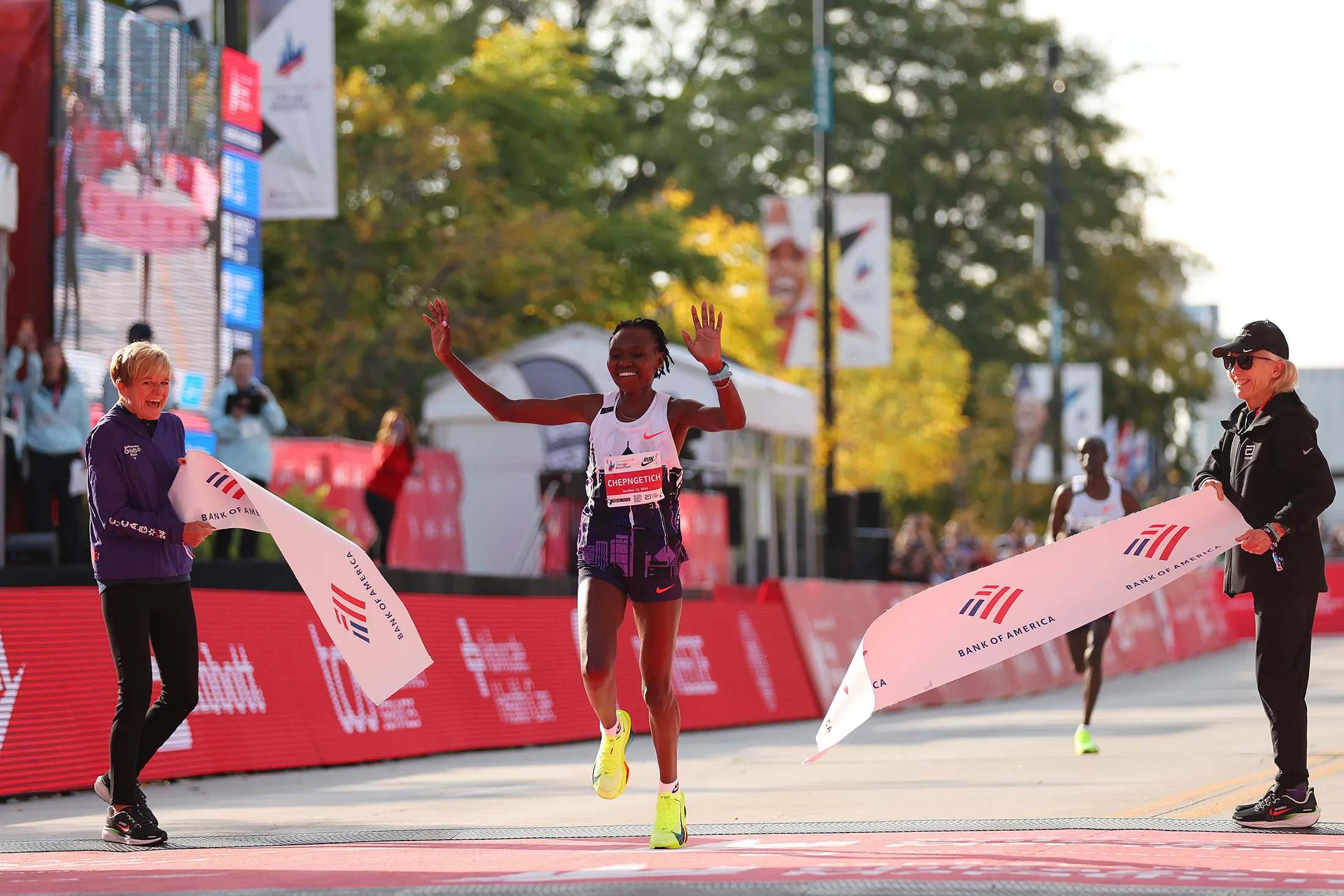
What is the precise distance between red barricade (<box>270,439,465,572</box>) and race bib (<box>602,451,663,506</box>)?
11788 millimetres

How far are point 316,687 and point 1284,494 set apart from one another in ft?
23.1

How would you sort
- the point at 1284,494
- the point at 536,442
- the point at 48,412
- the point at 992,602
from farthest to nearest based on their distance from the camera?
the point at 536,442 → the point at 48,412 → the point at 992,602 → the point at 1284,494

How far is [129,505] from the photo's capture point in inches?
339

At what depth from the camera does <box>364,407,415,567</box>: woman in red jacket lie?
1911cm

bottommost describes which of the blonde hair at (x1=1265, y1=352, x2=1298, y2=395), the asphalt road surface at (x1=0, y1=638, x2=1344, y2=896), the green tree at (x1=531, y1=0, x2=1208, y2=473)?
the asphalt road surface at (x1=0, y1=638, x2=1344, y2=896)

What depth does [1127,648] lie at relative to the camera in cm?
2953

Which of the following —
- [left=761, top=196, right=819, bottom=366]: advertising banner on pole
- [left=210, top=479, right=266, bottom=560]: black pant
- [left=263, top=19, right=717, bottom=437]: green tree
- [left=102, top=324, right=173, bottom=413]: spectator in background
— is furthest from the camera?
[left=263, top=19, right=717, bottom=437]: green tree

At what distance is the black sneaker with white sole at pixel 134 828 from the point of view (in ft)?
28.4

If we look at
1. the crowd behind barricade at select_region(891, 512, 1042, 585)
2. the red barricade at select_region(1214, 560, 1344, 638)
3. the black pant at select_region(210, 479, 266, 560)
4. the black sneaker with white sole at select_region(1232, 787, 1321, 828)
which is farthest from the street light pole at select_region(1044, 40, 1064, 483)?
the black sneaker with white sole at select_region(1232, 787, 1321, 828)

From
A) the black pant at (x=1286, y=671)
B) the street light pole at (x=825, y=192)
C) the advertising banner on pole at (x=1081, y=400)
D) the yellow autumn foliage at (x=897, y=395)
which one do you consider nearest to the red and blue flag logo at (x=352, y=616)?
the black pant at (x=1286, y=671)

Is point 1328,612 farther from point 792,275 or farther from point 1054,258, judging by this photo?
point 792,275

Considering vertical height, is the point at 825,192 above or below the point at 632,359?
above

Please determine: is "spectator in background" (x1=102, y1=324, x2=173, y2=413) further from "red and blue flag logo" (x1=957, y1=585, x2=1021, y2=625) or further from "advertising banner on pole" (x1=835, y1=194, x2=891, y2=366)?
"advertising banner on pole" (x1=835, y1=194, x2=891, y2=366)

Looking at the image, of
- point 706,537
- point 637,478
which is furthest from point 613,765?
point 706,537
